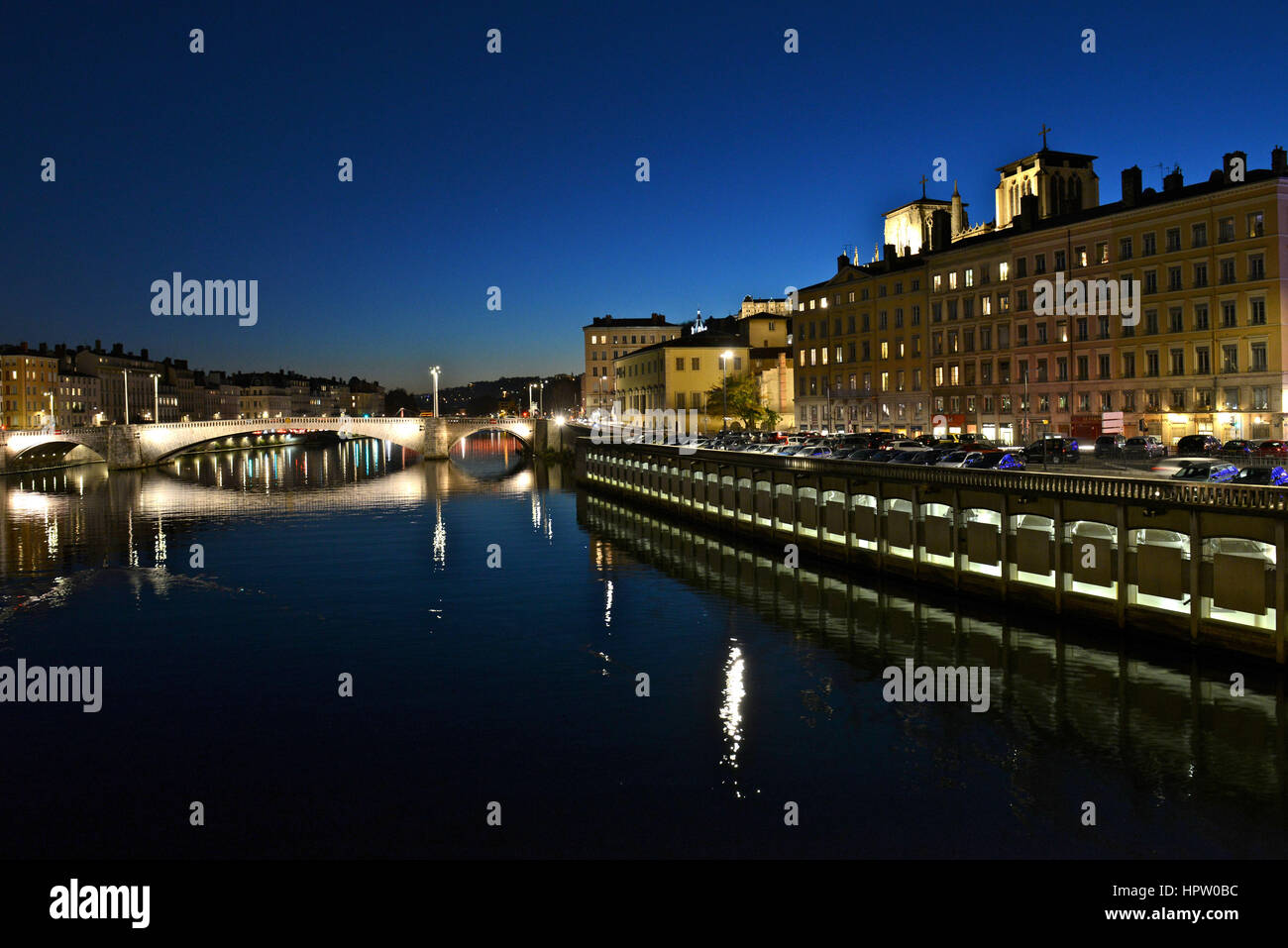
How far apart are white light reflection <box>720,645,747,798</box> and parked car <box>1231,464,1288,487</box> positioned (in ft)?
66.2

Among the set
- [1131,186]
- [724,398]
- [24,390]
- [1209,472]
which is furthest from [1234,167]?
[24,390]

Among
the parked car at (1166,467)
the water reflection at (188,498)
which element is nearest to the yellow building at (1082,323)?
the parked car at (1166,467)

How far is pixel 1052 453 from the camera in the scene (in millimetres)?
60312

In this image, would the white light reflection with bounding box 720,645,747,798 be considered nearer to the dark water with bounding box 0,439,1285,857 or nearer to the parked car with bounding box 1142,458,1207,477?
the dark water with bounding box 0,439,1285,857

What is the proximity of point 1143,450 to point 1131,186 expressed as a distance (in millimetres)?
32740

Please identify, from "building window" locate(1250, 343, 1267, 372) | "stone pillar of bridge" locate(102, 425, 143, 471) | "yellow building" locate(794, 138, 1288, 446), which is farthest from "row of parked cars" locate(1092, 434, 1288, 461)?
"stone pillar of bridge" locate(102, 425, 143, 471)

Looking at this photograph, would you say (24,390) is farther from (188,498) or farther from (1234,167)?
(1234,167)

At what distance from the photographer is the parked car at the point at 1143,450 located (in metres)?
61.1

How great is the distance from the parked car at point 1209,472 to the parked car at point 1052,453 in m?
12.5

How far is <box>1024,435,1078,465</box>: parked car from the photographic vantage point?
2272 inches

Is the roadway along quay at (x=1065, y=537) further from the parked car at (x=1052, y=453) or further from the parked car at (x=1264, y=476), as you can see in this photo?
the parked car at (x=1052, y=453)
